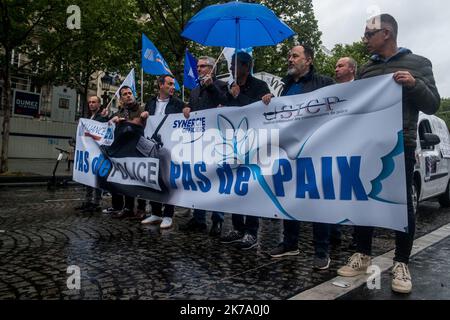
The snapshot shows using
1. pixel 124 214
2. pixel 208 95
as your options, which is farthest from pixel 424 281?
pixel 124 214

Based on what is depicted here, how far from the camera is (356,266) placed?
3.66m

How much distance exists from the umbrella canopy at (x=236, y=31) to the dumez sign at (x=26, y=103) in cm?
2582

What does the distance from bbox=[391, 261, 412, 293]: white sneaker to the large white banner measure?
373 mm

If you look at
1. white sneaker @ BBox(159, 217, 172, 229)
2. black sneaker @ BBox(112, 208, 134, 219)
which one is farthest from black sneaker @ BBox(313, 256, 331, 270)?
black sneaker @ BBox(112, 208, 134, 219)

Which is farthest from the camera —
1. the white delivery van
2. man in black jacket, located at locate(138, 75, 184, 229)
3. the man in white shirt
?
the white delivery van

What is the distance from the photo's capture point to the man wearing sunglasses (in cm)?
330

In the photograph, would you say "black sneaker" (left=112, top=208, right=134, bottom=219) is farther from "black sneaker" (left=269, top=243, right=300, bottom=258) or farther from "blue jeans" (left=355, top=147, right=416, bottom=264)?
"blue jeans" (left=355, top=147, right=416, bottom=264)

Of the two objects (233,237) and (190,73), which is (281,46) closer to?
(190,73)

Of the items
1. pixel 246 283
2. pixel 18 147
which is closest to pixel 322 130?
pixel 246 283

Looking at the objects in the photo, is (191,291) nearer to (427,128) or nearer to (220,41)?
(220,41)

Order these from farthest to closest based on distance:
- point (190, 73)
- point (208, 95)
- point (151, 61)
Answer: point (190, 73) → point (151, 61) → point (208, 95)

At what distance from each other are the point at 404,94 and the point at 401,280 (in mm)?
1544

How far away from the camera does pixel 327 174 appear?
12.1 ft
